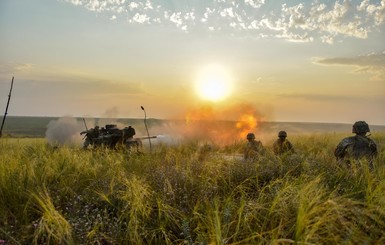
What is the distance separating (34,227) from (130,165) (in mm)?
3074

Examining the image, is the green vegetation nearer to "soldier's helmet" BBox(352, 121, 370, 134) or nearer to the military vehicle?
"soldier's helmet" BBox(352, 121, 370, 134)

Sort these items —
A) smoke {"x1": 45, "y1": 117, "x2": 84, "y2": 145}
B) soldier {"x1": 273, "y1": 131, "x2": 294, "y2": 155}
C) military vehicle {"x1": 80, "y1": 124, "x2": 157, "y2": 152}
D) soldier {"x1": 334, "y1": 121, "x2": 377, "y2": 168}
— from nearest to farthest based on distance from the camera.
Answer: soldier {"x1": 334, "y1": 121, "x2": 377, "y2": 168}
soldier {"x1": 273, "y1": 131, "x2": 294, "y2": 155}
military vehicle {"x1": 80, "y1": 124, "x2": 157, "y2": 152}
smoke {"x1": 45, "y1": 117, "x2": 84, "y2": 145}

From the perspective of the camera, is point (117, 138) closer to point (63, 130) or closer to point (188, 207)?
point (188, 207)

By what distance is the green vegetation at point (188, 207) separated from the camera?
13.1ft

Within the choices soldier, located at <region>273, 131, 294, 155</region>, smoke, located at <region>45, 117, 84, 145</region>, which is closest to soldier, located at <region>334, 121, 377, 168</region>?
soldier, located at <region>273, 131, 294, 155</region>

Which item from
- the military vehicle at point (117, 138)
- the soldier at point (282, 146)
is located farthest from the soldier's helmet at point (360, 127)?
the military vehicle at point (117, 138)

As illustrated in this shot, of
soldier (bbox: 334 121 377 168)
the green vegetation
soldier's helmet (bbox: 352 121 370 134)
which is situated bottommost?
the green vegetation

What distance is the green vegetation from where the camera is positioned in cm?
398

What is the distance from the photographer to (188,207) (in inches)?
203

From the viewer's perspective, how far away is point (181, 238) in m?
4.54

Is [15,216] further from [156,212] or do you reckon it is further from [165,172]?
[165,172]

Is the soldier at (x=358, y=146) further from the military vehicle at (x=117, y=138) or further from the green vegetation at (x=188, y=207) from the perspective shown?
the military vehicle at (x=117, y=138)

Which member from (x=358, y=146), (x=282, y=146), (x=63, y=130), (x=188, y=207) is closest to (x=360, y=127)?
(x=358, y=146)

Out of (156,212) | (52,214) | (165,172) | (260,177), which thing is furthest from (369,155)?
(52,214)
